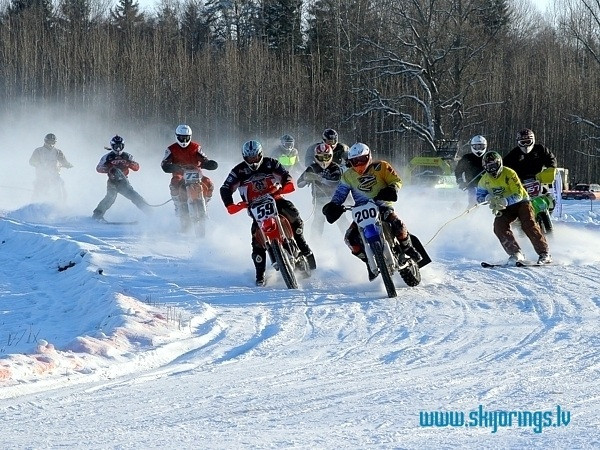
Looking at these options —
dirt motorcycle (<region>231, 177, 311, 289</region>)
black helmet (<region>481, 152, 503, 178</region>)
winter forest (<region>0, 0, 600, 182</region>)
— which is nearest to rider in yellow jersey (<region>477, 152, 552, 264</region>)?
black helmet (<region>481, 152, 503, 178</region>)

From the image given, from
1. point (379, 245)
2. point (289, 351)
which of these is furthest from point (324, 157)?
point (289, 351)

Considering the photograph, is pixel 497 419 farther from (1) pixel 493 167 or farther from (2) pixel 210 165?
(2) pixel 210 165

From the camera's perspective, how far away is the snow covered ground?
554 centimetres

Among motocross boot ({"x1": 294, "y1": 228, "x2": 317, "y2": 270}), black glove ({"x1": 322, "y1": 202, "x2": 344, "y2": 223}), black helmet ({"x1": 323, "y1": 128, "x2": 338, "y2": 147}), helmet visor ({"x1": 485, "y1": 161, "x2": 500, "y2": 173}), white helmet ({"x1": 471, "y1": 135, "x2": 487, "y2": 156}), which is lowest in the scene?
motocross boot ({"x1": 294, "y1": 228, "x2": 317, "y2": 270})

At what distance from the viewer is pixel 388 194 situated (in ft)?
38.0

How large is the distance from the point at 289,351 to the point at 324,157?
27.0 feet

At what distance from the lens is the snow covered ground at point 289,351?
5.54 metres

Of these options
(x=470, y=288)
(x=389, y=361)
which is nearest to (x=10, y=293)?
(x=470, y=288)

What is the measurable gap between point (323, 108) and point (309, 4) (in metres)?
10.0

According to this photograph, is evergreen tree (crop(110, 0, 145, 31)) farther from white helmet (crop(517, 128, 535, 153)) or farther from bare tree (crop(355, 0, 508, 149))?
white helmet (crop(517, 128, 535, 153))

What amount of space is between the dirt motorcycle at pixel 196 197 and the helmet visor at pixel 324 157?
2.70 m

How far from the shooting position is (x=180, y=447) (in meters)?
5.14

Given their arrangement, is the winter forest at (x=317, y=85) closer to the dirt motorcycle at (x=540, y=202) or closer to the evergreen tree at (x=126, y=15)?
the evergreen tree at (x=126, y=15)

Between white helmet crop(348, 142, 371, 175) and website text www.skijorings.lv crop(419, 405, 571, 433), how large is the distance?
636 cm
